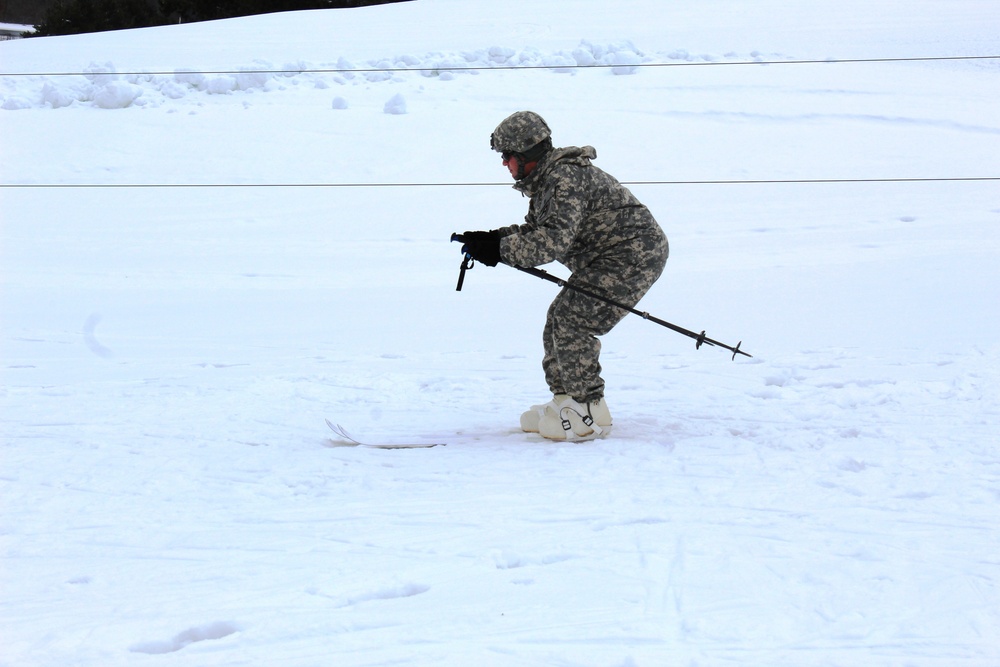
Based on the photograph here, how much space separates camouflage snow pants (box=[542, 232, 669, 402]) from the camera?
4.50 m

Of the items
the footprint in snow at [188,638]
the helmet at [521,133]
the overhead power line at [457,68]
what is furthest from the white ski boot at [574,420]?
the overhead power line at [457,68]

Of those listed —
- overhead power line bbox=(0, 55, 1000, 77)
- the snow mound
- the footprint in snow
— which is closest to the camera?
the footprint in snow

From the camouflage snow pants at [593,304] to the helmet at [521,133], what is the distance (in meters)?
0.63

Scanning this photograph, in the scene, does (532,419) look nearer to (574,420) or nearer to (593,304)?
(574,420)

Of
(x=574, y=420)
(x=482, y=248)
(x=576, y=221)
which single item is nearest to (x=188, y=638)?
(x=482, y=248)

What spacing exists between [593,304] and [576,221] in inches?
17.0

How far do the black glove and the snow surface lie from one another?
0.88 metres

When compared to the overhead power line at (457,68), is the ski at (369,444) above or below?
below

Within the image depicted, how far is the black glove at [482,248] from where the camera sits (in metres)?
4.27

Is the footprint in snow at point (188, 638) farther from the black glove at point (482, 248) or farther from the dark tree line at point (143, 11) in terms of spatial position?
the dark tree line at point (143, 11)

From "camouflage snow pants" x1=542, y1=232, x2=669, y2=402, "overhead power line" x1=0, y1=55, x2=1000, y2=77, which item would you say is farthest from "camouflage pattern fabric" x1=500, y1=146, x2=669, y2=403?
"overhead power line" x1=0, y1=55, x2=1000, y2=77

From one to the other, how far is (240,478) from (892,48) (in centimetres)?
1548

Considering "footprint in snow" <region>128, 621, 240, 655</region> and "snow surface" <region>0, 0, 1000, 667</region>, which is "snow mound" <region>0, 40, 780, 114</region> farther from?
"footprint in snow" <region>128, 621, 240, 655</region>

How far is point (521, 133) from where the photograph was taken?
4301mm
